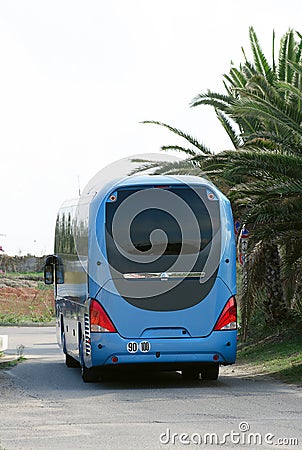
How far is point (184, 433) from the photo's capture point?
34.7 ft

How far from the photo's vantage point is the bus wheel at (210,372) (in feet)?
56.1

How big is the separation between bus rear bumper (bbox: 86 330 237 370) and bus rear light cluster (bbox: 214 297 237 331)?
8cm

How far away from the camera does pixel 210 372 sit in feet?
56.7

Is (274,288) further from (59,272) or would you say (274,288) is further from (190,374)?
(190,374)

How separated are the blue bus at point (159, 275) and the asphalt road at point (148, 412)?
702 millimetres

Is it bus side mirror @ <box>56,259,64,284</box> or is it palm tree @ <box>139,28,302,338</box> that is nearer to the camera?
palm tree @ <box>139,28,302,338</box>

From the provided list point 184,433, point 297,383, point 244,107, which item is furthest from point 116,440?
point 244,107

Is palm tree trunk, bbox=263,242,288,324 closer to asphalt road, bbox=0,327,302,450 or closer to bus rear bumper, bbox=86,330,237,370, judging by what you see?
asphalt road, bbox=0,327,302,450

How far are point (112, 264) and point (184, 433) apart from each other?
5.34 m

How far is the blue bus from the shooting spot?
1566 cm

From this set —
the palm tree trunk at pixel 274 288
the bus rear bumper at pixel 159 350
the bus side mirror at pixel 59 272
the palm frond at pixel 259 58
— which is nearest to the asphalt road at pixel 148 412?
the bus rear bumper at pixel 159 350

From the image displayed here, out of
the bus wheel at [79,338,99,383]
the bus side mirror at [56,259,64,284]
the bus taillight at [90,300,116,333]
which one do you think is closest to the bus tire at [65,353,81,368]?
the bus side mirror at [56,259,64,284]

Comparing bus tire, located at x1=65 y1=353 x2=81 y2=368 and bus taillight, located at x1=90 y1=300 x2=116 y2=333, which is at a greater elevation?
bus taillight, located at x1=90 y1=300 x2=116 y2=333

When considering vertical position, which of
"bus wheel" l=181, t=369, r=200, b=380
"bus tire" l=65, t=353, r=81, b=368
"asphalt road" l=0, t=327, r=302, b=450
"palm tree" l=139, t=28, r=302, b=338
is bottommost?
"bus tire" l=65, t=353, r=81, b=368
